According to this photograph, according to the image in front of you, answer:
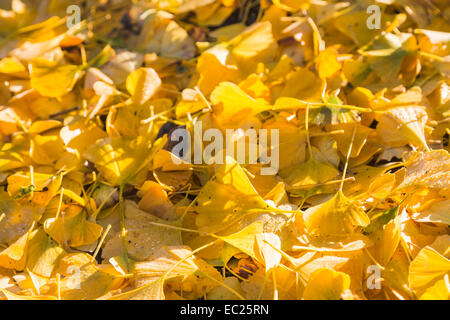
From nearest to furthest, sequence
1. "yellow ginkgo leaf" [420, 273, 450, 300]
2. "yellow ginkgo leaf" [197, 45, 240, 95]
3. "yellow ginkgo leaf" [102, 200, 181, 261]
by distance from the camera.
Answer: "yellow ginkgo leaf" [420, 273, 450, 300], "yellow ginkgo leaf" [102, 200, 181, 261], "yellow ginkgo leaf" [197, 45, 240, 95]

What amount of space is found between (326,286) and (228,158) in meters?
0.18

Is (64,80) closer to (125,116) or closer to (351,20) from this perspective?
(125,116)

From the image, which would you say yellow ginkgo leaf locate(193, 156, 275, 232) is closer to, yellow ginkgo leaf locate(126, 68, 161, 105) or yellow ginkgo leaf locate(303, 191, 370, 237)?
yellow ginkgo leaf locate(303, 191, 370, 237)

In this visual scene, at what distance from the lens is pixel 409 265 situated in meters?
0.49

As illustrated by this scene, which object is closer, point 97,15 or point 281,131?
point 281,131

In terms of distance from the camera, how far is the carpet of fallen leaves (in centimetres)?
52

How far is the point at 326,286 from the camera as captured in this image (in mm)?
462

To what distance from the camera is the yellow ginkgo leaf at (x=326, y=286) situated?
1.51 feet

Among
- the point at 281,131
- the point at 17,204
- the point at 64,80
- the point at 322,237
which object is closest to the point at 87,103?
the point at 64,80

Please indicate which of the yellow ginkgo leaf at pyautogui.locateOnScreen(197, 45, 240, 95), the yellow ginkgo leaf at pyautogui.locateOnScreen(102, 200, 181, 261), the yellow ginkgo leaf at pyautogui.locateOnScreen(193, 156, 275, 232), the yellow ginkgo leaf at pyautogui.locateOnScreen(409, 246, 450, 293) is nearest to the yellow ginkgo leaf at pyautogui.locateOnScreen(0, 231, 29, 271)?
the yellow ginkgo leaf at pyautogui.locateOnScreen(102, 200, 181, 261)

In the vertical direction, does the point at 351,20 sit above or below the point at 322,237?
above

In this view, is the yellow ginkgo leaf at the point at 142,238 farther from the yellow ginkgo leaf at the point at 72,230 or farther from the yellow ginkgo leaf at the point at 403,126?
the yellow ginkgo leaf at the point at 403,126

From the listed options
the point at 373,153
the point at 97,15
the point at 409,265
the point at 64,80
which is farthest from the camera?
the point at 97,15

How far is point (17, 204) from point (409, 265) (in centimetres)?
51
